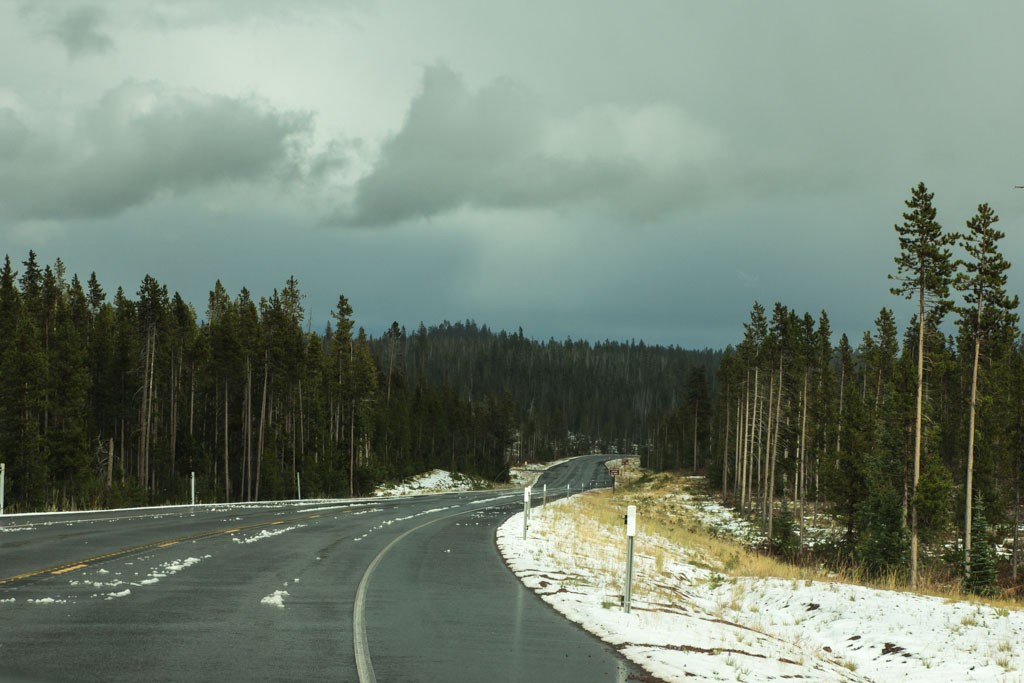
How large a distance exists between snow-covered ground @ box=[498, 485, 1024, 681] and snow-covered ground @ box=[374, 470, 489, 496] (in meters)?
63.3

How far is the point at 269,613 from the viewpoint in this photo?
37.4ft

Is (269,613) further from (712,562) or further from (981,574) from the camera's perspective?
(981,574)

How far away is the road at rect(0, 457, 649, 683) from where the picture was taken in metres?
8.36

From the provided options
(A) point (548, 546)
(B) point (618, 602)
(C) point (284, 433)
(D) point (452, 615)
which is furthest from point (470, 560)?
(C) point (284, 433)

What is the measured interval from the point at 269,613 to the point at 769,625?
9583 millimetres

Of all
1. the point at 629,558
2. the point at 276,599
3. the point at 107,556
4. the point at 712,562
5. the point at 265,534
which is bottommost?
the point at 712,562

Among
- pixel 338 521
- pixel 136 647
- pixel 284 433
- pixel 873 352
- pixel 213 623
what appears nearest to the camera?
pixel 136 647

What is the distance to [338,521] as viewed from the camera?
31.1 m

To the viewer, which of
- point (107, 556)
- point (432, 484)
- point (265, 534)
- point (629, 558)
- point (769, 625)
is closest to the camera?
point (629, 558)

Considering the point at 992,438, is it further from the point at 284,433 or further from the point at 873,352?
the point at 284,433

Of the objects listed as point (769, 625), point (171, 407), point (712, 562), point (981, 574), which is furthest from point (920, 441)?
point (171, 407)

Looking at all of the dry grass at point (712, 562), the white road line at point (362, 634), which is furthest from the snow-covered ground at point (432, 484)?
the white road line at point (362, 634)

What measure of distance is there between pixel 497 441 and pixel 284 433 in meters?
71.8

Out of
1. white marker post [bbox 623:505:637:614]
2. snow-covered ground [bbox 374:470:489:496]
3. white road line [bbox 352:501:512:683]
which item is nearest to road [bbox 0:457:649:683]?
white road line [bbox 352:501:512:683]
